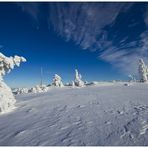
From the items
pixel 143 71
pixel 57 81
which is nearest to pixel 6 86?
pixel 57 81

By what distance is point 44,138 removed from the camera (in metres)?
5.71

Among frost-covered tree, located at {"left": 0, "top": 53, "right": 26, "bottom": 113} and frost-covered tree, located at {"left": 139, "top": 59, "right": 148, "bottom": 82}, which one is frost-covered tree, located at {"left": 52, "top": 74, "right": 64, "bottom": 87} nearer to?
frost-covered tree, located at {"left": 139, "top": 59, "right": 148, "bottom": 82}

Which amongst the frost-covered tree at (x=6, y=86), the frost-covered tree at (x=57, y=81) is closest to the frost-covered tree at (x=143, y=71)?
the frost-covered tree at (x=57, y=81)

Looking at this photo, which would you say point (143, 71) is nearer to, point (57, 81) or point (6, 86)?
point (57, 81)

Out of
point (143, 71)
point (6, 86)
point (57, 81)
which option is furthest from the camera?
point (143, 71)

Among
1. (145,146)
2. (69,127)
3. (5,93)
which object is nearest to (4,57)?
(5,93)

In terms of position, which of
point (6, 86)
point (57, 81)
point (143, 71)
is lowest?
point (6, 86)

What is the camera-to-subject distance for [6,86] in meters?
12.6

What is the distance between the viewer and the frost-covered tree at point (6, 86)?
11.2 metres

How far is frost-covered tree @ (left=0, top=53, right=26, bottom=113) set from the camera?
11.2 metres

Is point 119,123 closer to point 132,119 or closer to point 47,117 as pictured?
point 132,119

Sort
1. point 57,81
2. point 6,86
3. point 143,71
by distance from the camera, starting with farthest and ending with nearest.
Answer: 1. point 143,71
2. point 57,81
3. point 6,86

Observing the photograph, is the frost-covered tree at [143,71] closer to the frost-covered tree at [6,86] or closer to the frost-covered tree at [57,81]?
the frost-covered tree at [57,81]

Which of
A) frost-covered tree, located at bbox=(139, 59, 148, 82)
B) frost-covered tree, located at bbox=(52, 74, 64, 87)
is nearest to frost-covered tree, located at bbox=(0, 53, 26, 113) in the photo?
frost-covered tree, located at bbox=(52, 74, 64, 87)
